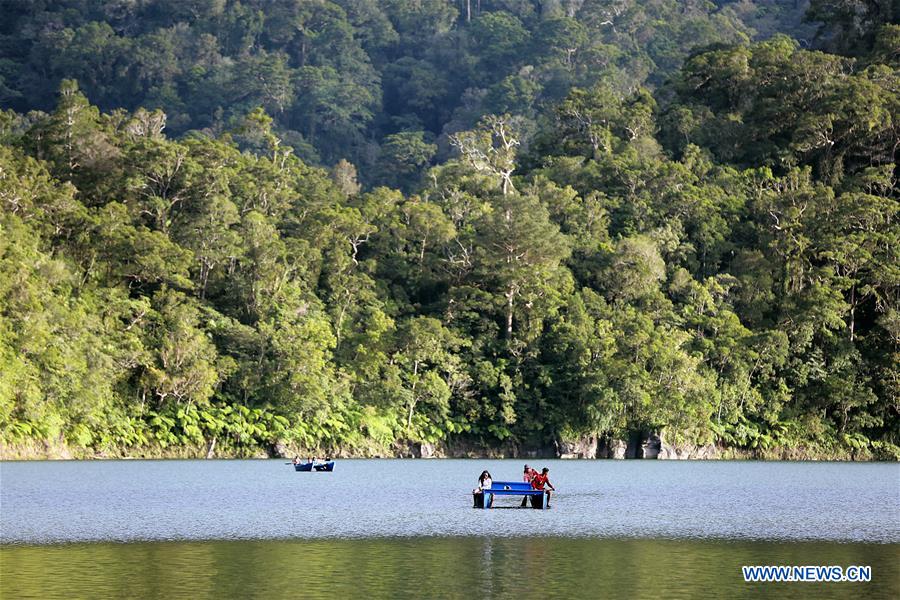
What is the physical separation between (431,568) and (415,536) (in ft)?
19.1

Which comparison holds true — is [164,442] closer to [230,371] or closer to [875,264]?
[230,371]

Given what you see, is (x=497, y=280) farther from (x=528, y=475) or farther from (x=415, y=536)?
(x=415, y=536)

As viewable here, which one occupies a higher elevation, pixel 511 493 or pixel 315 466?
pixel 315 466

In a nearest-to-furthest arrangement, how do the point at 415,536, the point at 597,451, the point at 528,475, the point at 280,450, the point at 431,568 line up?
the point at 431,568, the point at 415,536, the point at 528,475, the point at 280,450, the point at 597,451

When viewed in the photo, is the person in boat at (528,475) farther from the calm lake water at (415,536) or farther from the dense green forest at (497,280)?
the dense green forest at (497,280)

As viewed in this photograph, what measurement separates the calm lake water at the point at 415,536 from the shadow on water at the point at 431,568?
0.05 m

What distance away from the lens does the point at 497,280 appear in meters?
82.6

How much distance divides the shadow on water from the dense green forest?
120 ft

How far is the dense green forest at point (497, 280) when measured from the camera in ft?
230

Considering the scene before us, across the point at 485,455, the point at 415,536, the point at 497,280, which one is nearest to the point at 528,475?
the point at 415,536

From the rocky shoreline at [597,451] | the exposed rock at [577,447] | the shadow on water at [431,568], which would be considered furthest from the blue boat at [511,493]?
the exposed rock at [577,447]

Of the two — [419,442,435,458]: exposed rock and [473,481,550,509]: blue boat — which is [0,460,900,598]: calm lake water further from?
[419,442,435,458]: exposed rock

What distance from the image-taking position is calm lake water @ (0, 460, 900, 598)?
24031mm

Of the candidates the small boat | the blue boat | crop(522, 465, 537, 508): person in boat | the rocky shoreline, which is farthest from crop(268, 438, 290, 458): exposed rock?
the blue boat
